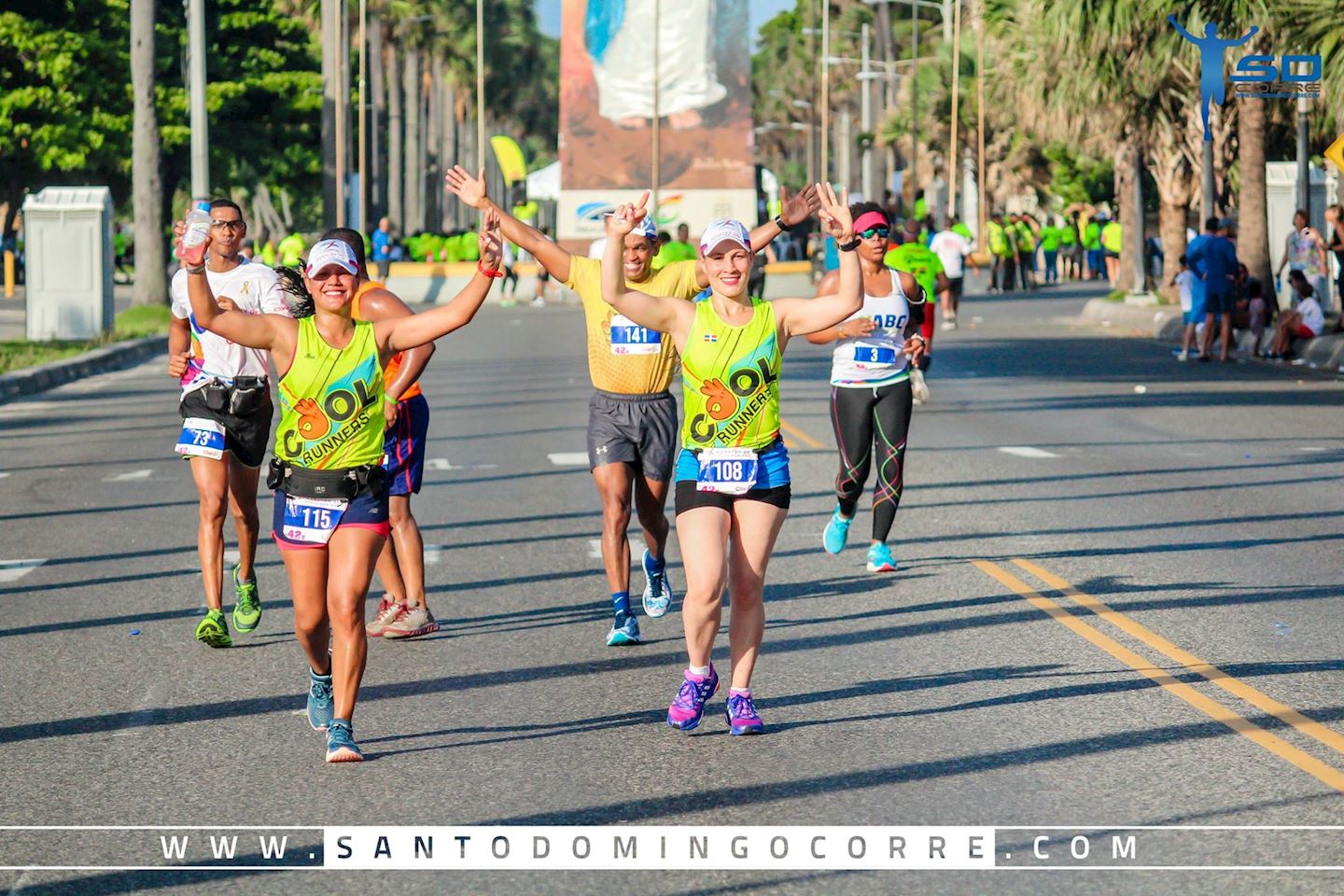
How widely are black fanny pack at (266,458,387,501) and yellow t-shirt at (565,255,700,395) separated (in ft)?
7.22

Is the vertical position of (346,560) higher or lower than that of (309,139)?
lower

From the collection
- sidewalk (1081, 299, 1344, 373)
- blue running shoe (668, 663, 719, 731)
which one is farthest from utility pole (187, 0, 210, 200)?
blue running shoe (668, 663, 719, 731)

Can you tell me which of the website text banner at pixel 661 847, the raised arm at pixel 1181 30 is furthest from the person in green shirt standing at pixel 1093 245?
the website text banner at pixel 661 847

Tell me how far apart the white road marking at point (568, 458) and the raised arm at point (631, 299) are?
31.4 ft

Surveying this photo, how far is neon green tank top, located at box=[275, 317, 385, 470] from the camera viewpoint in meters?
7.54

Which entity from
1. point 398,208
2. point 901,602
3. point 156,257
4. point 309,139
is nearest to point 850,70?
point 398,208

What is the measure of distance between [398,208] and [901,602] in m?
79.3

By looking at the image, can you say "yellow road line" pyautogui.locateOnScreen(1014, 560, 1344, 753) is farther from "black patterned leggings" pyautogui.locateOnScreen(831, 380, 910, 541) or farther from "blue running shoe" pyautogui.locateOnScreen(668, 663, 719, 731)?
"blue running shoe" pyautogui.locateOnScreen(668, 663, 719, 731)

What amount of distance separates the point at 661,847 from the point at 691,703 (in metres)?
1.53

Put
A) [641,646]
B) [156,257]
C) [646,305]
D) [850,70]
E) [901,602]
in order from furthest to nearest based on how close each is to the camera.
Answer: [850,70] → [156,257] → [901,602] → [641,646] → [646,305]

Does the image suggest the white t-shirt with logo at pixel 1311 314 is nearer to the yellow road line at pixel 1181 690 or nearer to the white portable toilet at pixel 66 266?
the white portable toilet at pixel 66 266

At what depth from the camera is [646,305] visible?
8.06 metres

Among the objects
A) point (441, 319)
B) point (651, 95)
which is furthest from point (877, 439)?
point (651, 95)

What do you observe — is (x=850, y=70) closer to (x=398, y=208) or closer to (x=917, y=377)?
(x=398, y=208)
